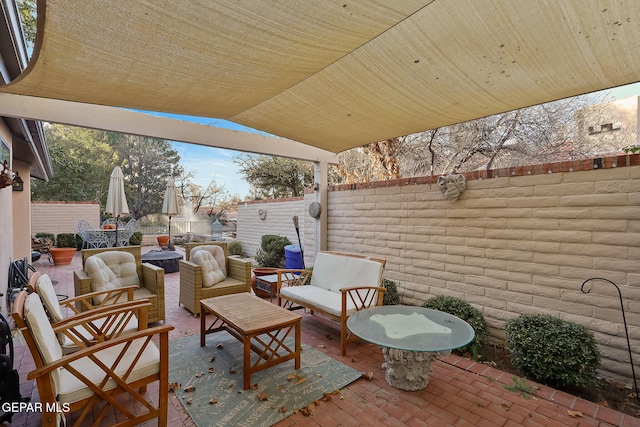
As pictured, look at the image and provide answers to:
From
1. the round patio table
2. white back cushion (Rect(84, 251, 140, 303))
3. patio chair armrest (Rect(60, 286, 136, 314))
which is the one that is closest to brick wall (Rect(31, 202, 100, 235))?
white back cushion (Rect(84, 251, 140, 303))

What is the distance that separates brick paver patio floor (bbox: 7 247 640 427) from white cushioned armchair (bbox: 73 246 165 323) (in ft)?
2.81

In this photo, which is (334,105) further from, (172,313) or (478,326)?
(172,313)

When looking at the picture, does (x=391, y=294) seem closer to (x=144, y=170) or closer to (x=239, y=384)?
(x=239, y=384)

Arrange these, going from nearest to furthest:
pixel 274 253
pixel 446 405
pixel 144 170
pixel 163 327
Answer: pixel 163 327 → pixel 446 405 → pixel 274 253 → pixel 144 170

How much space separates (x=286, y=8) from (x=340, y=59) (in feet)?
2.29

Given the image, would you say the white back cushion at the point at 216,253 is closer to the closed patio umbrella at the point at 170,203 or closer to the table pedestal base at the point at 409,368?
the table pedestal base at the point at 409,368

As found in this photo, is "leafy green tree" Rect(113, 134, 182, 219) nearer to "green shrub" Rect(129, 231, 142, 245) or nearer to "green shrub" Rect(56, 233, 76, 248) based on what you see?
"green shrub" Rect(129, 231, 142, 245)

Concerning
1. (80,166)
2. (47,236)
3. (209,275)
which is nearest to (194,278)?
(209,275)

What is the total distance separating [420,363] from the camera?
2578mm

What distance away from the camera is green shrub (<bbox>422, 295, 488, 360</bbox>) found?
3.33 meters

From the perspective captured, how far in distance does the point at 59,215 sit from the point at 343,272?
1217 centimetres

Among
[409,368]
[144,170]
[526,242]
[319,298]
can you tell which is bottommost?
[409,368]

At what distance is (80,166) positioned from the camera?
15070 millimetres

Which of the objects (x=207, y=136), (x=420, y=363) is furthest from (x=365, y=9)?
(x=207, y=136)
